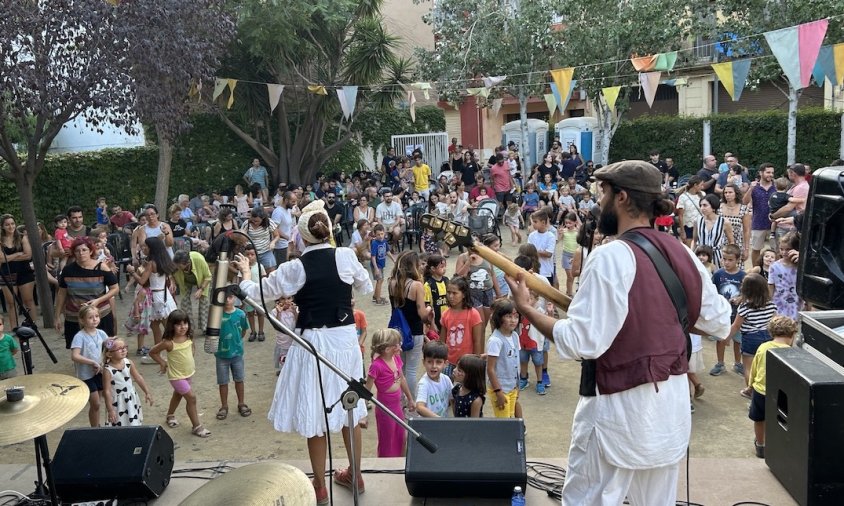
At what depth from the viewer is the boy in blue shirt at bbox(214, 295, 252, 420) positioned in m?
6.82

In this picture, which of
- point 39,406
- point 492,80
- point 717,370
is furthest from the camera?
point 492,80

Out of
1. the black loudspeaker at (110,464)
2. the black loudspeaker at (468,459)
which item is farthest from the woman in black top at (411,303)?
the black loudspeaker at (110,464)

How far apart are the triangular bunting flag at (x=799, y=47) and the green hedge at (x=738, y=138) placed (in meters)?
8.40

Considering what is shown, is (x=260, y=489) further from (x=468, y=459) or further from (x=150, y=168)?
(x=150, y=168)

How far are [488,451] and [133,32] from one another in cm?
866

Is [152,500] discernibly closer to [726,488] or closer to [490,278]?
[726,488]

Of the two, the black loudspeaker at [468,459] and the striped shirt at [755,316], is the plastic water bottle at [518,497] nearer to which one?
the black loudspeaker at [468,459]

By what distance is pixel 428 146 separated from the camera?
78.0 feet

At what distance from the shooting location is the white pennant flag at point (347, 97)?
17.6 metres

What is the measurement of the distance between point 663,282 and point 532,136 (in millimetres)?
21704

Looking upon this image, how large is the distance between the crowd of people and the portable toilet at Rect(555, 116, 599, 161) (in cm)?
758

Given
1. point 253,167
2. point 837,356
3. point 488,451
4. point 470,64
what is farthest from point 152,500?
point 470,64

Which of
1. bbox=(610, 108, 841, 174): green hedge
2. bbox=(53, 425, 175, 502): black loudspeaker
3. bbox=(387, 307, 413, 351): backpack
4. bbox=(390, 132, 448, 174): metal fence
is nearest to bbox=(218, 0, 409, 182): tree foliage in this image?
bbox=(390, 132, 448, 174): metal fence

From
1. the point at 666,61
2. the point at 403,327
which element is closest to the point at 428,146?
the point at 666,61
